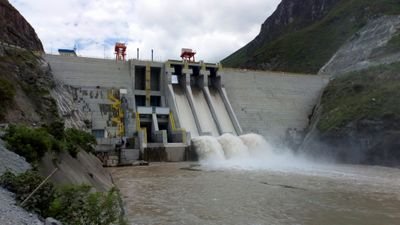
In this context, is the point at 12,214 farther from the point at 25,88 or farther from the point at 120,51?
the point at 120,51

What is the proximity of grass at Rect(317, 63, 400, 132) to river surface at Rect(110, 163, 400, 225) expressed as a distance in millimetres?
9765

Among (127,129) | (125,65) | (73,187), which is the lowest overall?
(73,187)

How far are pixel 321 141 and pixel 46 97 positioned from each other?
953 inches

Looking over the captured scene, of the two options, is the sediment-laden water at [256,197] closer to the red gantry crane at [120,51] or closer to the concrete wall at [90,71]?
the concrete wall at [90,71]

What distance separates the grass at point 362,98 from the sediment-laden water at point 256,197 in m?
7.69

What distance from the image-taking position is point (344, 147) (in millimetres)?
34500

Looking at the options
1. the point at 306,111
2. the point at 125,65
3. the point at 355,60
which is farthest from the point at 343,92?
the point at 125,65

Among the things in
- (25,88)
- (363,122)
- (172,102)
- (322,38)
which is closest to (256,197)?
(25,88)

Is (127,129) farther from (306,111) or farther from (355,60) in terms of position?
(355,60)

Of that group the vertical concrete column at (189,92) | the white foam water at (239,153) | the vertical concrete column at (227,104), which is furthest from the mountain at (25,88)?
the vertical concrete column at (227,104)

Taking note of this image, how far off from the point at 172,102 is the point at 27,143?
2729 centimetres

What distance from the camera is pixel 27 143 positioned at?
1150 centimetres

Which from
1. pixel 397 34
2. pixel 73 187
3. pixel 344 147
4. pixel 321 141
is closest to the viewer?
pixel 73 187

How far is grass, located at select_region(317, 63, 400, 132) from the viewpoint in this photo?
112ft
